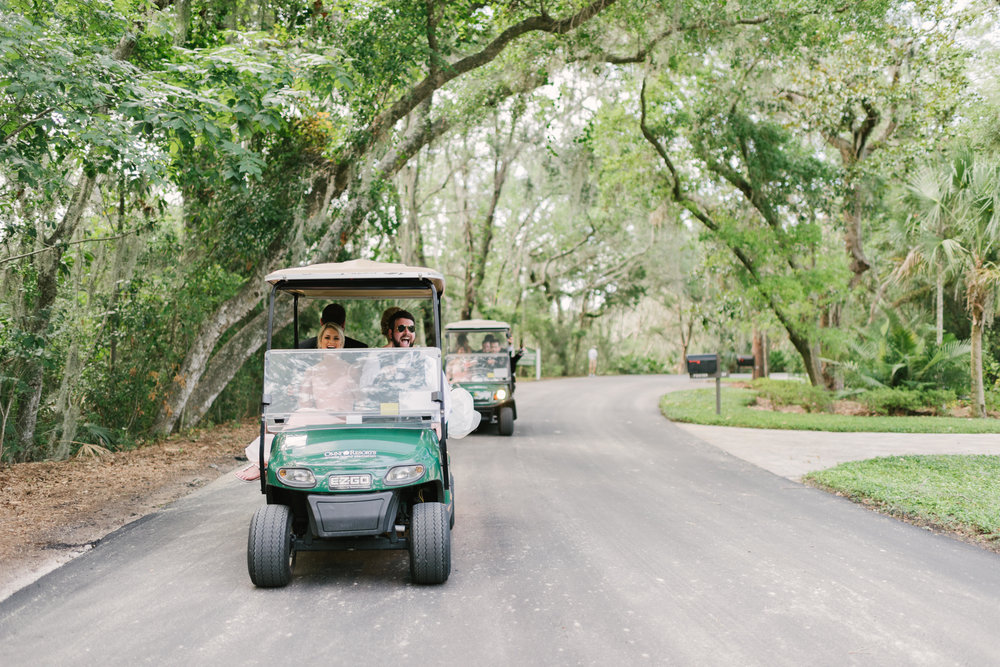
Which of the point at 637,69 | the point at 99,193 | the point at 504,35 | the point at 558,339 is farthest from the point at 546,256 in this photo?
the point at 99,193

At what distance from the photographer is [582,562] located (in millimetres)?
5160

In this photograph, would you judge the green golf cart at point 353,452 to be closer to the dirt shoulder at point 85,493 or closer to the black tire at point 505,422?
the dirt shoulder at point 85,493

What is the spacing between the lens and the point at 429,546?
4.53 meters

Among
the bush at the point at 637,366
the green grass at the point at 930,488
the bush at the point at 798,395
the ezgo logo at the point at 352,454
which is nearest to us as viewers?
the ezgo logo at the point at 352,454

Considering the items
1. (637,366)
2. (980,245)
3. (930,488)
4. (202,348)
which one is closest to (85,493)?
(202,348)

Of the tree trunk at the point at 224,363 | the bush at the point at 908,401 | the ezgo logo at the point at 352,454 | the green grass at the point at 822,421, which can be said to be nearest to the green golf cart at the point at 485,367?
the tree trunk at the point at 224,363

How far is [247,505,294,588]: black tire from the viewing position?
4473 millimetres

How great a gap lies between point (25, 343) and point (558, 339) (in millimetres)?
28252

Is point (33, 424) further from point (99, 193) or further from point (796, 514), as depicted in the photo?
point (796, 514)

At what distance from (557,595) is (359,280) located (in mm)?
2910

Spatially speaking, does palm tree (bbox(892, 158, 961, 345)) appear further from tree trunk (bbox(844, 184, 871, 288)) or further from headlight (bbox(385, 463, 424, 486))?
headlight (bbox(385, 463, 424, 486))

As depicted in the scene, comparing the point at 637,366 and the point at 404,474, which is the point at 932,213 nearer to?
the point at 404,474

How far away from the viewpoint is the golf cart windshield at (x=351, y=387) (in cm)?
512

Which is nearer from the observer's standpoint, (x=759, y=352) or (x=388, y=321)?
(x=388, y=321)
